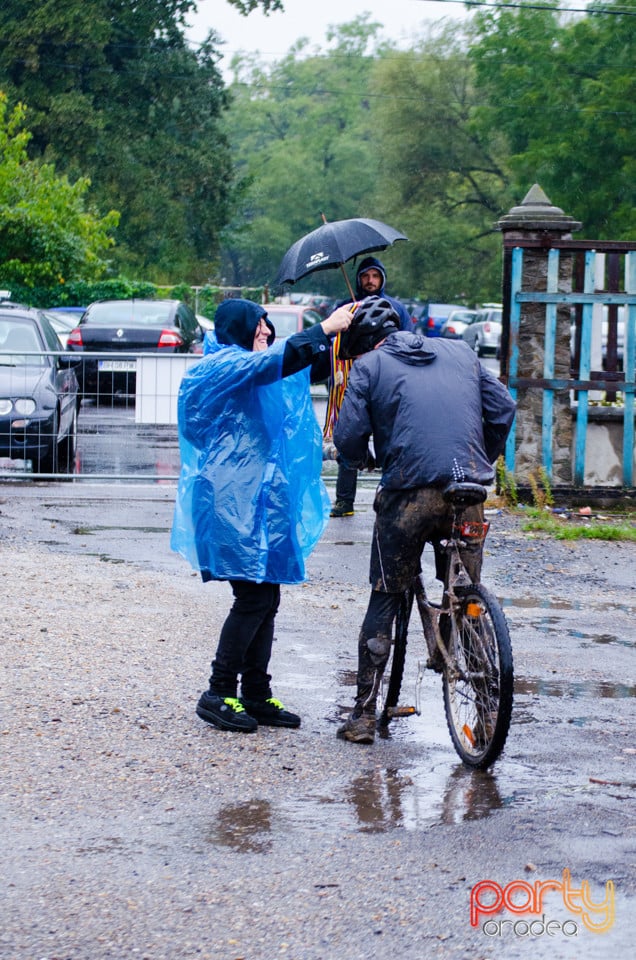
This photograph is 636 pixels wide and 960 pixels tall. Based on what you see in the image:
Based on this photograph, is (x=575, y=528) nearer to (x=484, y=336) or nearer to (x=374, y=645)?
(x=374, y=645)

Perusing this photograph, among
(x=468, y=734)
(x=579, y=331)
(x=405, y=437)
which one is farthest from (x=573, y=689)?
(x=579, y=331)

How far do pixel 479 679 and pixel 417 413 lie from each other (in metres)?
1.02

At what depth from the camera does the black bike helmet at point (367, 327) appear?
531cm

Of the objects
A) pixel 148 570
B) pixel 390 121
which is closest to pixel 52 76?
pixel 390 121

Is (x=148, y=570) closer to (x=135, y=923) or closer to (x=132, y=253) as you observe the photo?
(x=135, y=923)

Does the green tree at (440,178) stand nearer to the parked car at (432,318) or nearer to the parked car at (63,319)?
the parked car at (432,318)

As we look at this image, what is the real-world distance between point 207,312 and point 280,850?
43053 millimetres

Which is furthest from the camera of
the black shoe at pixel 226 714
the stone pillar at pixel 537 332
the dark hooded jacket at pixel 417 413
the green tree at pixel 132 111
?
the green tree at pixel 132 111

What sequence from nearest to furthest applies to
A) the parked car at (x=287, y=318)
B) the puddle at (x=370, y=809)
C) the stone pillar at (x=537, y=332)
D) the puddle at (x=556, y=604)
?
the puddle at (x=370, y=809)
the puddle at (x=556, y=604)
the stone pillar at (x=537, y=332)
the parked car at (x=287, y=318)

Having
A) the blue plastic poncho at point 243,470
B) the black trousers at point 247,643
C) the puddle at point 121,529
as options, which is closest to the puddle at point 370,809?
the black trousers at point 247,643

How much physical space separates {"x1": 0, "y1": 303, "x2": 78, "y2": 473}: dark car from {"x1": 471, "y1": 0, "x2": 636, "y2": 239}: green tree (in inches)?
1233

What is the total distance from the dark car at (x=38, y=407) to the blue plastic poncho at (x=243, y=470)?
7.18 meters

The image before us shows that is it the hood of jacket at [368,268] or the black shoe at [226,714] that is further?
the hood of jacket at [368,268]

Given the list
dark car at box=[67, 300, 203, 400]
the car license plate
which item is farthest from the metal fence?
dark car at box=[67, 300, 203, 400]
